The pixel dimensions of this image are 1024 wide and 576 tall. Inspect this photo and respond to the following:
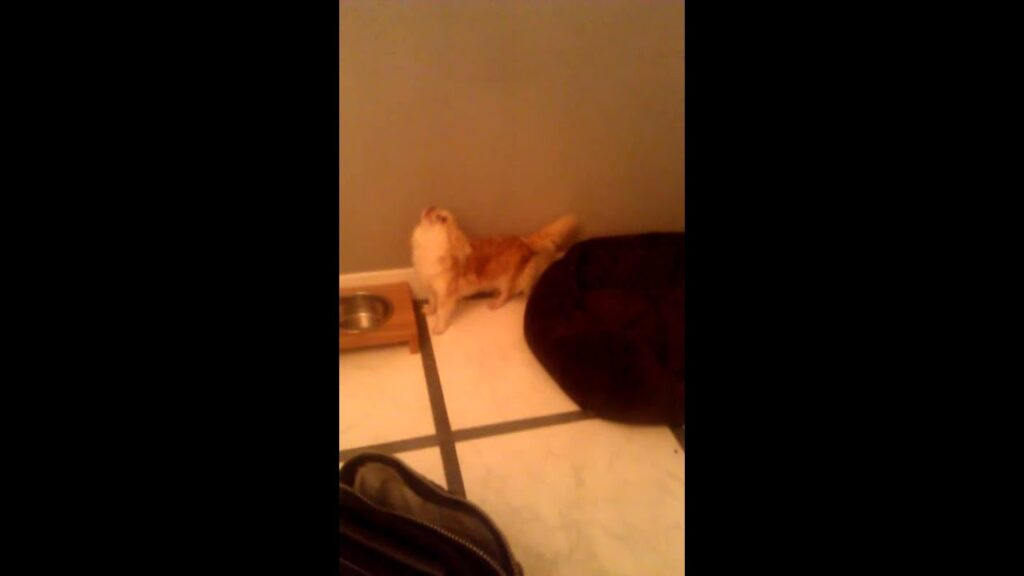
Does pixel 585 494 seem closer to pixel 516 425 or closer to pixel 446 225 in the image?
pixel 516 425

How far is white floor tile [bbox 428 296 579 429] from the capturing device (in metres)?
1.20

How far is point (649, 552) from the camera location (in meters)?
0.92

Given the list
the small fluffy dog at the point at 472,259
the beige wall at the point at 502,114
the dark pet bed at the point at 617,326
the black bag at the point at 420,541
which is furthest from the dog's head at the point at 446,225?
the black bag at the point at 420,541

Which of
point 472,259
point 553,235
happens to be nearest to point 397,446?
point 472,259

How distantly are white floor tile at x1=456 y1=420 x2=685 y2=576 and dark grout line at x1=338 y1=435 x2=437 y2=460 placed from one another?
0.20 ft

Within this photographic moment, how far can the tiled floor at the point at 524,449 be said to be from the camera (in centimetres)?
93

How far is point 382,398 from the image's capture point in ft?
4.02
